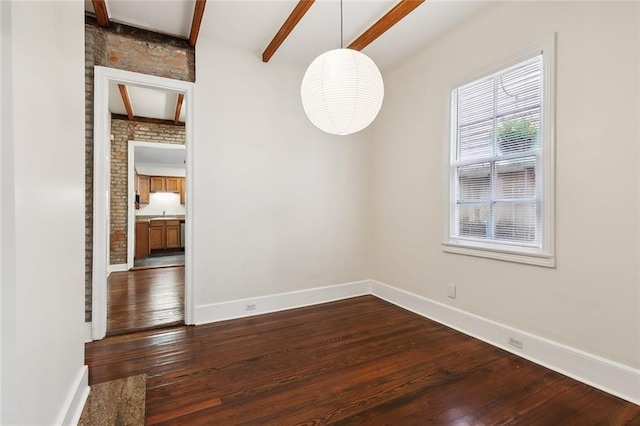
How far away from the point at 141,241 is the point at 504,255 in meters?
7.53

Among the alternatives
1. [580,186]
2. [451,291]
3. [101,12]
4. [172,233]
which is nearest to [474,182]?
[580,186]

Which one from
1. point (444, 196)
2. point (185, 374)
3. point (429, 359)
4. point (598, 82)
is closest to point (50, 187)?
point (185, 374)

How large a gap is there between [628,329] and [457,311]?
3.92 ft

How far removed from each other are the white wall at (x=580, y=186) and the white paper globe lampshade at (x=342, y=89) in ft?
4.55

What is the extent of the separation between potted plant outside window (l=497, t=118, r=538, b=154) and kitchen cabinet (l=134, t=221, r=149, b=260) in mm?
7524

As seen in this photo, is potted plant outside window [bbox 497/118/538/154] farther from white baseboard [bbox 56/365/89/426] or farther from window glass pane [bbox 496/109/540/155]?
white baseboard [bbox 56/365/89/426]

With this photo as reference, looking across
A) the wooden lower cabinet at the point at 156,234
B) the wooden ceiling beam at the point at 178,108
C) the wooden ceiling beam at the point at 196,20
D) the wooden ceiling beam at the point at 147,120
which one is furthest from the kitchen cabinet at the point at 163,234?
the wooden ceiling beam at the point at 196,20

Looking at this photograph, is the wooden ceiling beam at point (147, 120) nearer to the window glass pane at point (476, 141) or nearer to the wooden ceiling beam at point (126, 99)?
the wooden ceiling beam at point (126, 99)

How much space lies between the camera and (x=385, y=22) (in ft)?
8.57

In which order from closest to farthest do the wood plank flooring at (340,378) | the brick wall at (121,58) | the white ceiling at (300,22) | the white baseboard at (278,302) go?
the wood plank flooring at (340,378), the white ceiling at (300,22), the brick wall at (121,58), the white baseboard at (278,302)

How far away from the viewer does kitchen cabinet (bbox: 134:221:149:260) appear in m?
7.05

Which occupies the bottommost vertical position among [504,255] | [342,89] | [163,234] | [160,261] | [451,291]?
[160,261]

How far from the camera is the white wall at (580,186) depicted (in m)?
1.81

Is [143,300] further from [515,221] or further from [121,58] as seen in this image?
[515,221]
